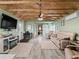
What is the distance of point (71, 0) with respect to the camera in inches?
211

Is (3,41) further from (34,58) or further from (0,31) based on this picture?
(34,58)

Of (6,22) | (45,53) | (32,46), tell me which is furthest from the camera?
(32,46)

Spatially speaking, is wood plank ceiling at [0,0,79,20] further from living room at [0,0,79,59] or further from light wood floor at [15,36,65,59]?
light wood floor at [15,36,65,59]

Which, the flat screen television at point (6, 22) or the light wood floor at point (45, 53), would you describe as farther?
the flat screen television at point (6, 22)

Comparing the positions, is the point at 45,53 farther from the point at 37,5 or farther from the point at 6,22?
the point at 6,22

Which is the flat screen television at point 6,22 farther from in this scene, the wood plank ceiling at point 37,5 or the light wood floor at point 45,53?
the light wood floor at point 45,53

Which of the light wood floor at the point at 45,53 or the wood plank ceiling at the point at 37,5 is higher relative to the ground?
the wood plank ceiling at the point at 37,5

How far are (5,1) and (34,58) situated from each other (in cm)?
270

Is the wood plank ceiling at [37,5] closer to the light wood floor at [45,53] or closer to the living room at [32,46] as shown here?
the living room at [32,46]

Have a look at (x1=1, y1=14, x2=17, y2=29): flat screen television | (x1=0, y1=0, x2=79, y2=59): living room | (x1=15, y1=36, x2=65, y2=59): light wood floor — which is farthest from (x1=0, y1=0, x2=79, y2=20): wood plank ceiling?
(x1=15, y1=36, x2=65, y2=59): light wood floor

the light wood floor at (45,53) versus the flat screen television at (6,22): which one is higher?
the flat screen television at (6,22)

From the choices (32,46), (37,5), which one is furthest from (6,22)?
(32,46)

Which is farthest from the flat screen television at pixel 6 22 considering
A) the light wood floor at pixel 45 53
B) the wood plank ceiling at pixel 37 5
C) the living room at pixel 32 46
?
the light wood floor at pixel 45 53

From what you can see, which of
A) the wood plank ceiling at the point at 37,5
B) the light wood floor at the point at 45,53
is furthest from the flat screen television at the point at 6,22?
the light wood floor at the point at 45,53
